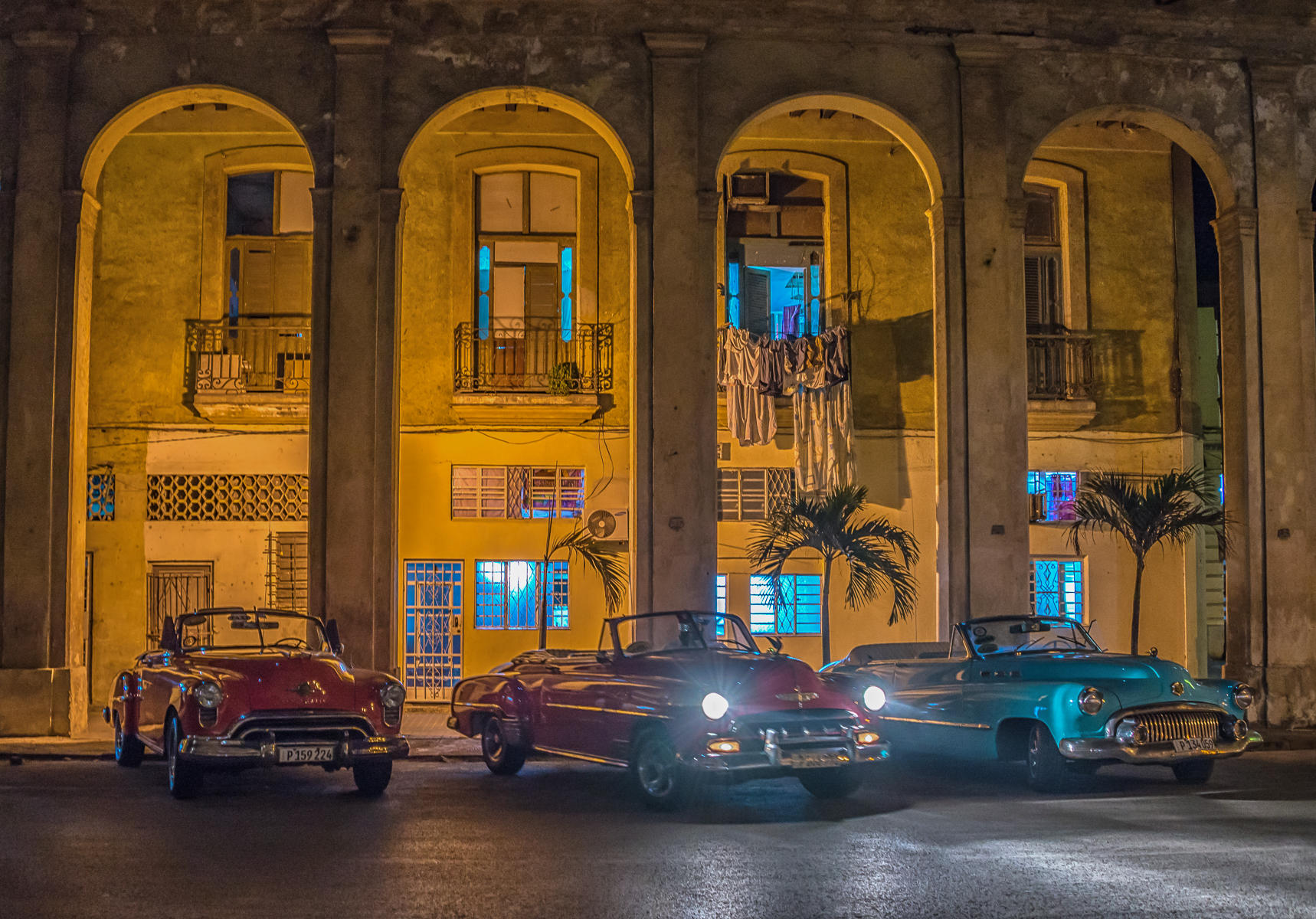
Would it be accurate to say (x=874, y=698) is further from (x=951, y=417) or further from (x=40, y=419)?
(x=40, y=419)

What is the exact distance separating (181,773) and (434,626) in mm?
9365

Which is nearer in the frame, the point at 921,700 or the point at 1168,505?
the point at 921,700

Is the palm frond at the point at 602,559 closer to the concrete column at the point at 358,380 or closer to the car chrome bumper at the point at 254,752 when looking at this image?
the concrete column at the point at 358,380

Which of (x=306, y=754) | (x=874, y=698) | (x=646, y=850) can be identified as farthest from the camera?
(x=874, y=698)

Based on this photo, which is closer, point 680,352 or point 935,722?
point 935,722

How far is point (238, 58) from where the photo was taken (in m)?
15.7

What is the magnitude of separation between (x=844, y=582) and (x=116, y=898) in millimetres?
13973

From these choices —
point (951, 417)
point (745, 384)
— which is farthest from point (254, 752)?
point (745, 384)

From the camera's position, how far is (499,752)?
11727 millimetres

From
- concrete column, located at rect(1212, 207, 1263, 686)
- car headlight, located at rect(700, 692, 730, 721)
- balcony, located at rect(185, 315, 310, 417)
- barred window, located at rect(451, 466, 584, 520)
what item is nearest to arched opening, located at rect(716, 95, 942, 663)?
barred window, located at rect(451, 466, 584, 520)

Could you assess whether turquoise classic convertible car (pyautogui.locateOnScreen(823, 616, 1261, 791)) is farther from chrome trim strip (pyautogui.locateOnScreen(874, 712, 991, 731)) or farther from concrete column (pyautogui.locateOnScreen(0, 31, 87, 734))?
concrete column (pyautogui.locateOnScreen(0, 31, 87, 734))

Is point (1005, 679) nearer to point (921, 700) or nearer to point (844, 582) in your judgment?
point (921, 700)

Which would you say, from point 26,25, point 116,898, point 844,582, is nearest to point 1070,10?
point 844,582

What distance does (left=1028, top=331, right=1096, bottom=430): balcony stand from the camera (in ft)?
63.1
